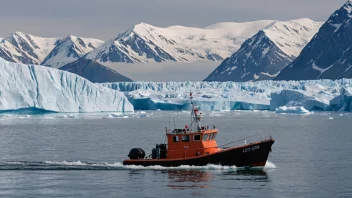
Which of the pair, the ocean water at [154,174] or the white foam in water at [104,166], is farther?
the white foam in water at [104,166]

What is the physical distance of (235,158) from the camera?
122 ft

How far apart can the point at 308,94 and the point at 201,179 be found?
92301 mm

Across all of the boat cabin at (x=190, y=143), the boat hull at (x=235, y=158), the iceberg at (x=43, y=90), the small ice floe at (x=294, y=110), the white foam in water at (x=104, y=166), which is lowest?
the white foam in water at (x=104, y=166)

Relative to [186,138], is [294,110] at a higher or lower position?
higher

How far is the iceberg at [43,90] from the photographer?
90.8 meters

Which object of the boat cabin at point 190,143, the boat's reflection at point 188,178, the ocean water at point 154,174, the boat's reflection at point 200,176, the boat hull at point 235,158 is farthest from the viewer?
the boat cabin at point 190,143

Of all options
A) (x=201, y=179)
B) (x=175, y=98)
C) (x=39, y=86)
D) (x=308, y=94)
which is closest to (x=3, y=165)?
(x=201, y=179)

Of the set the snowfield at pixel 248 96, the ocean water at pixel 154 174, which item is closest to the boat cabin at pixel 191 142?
the ocean water at pixel 154 174

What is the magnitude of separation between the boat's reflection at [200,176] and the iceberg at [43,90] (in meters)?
58.0

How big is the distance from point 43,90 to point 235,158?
60413 mm

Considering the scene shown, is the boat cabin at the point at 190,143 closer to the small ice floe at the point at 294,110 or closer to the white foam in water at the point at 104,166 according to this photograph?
the white foam in water at the point at 104,166

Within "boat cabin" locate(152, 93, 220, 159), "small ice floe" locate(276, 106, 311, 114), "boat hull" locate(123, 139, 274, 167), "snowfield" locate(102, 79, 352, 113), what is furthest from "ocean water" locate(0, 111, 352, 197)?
"small ice floe" locate(276, 106, 311, 114)

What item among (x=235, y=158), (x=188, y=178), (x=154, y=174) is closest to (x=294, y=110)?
(x=235, y=158)

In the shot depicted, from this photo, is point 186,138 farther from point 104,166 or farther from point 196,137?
point 104,166
